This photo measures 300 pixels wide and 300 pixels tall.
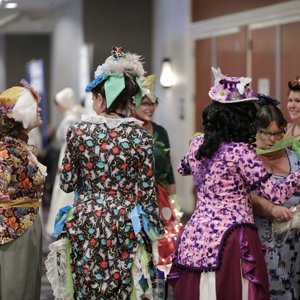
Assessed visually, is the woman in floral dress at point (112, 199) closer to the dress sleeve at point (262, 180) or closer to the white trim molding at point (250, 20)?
the dress sleeve at point (262, 180)

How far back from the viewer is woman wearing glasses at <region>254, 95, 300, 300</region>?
13.3ft

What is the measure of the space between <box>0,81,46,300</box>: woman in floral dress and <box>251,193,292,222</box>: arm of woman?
110 centimetres

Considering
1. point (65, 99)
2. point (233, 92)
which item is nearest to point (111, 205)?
point (233, 92)

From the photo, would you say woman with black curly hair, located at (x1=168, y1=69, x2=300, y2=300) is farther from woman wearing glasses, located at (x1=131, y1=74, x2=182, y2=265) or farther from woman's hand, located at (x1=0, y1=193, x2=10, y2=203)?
woman wearing glasses, located at (x1=131, y1=74, x2=182, y2=265)

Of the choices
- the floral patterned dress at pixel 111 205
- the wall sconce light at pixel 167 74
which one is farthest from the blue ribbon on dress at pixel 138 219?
the wall sconce light at pixel 167 74

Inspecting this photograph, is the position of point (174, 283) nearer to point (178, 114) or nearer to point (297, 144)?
point (297, 144)

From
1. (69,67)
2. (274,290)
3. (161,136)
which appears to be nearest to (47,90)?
(69,67)

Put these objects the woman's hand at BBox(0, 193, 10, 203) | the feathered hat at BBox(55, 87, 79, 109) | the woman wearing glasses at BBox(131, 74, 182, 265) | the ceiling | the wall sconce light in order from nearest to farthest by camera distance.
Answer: the woman's hand at BBox(0, 193, 10, 203)
the woman wearing glasses at BBox(131, 74, 182, 265)
the feathered hat at BBox(55, 87, 79, 109)
the wall sconce light
the ceiling

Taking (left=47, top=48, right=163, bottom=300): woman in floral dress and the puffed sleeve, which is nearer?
(left=47, top=48, right=163, bottom=300): woman in floral dress

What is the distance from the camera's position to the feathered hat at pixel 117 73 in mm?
3617

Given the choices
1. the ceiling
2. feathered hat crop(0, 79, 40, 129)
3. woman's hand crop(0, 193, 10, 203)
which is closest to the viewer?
woman's hand crop(0, 193, 10, 203)

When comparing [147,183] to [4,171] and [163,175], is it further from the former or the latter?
[163,175]

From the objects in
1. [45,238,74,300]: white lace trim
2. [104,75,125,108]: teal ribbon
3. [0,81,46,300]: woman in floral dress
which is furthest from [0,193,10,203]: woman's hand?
[104,75,125,108]: teal ribbon

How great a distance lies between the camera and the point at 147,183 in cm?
361
